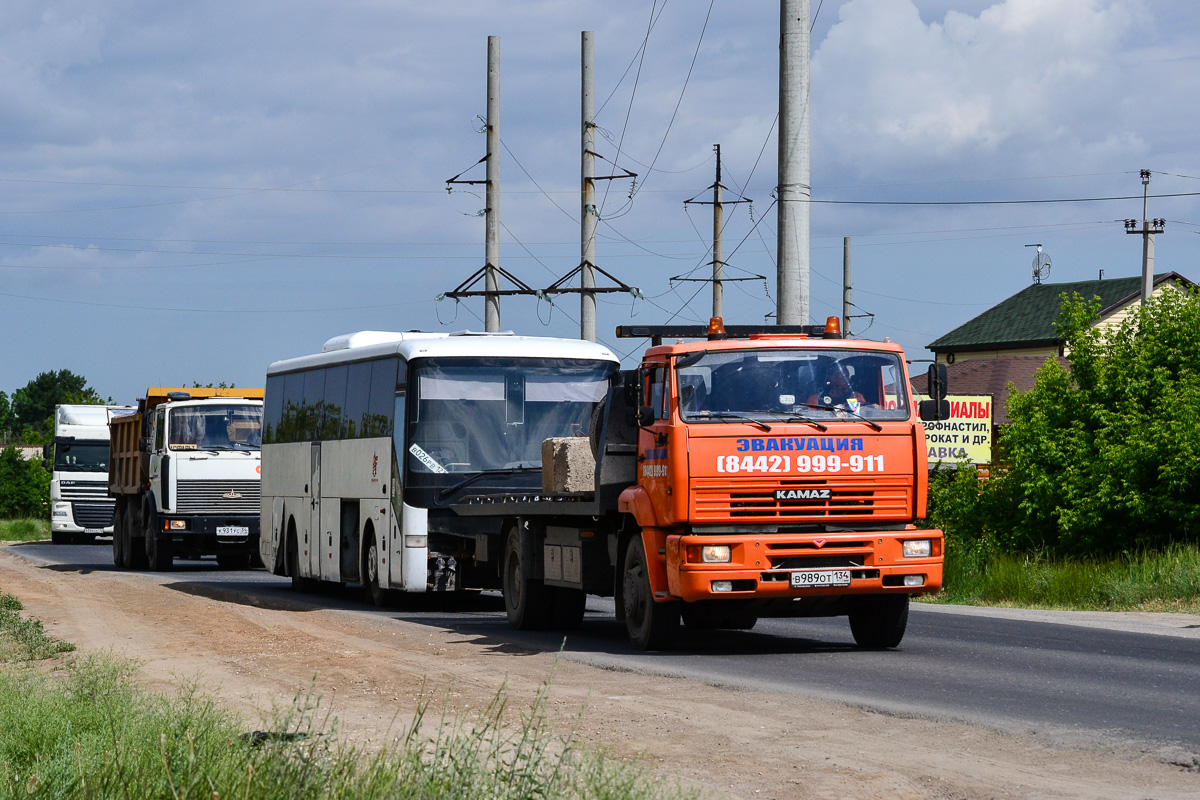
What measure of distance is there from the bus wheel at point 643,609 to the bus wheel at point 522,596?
219 cm

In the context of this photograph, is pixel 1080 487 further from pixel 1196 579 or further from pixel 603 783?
pixel 603 783

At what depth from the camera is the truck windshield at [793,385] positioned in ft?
44.2

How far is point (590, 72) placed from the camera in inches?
1401

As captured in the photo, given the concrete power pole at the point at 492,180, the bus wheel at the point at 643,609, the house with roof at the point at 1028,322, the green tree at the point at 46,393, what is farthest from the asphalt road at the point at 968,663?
the green tree at the point at 46,393

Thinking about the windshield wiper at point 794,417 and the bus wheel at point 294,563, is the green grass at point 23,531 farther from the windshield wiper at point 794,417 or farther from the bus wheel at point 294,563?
the windshield wiper at point 794,417

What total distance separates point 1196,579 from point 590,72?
1925 cm

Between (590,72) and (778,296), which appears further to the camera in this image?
(590,72)

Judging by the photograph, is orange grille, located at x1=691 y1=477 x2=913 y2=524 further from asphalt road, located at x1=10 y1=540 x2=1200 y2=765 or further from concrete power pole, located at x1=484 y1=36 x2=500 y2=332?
concrete power pole, located at x1=484 y1=36 x2=500 y2=332

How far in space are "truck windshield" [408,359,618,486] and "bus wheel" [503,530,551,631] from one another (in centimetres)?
203

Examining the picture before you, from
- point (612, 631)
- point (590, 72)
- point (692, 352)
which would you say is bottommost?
point (612, 631)

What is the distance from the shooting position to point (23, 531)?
59.0 metres

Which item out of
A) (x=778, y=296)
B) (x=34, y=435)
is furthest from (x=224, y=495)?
(x=34, y=435)

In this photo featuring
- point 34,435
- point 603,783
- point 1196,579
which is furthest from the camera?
point 34,435

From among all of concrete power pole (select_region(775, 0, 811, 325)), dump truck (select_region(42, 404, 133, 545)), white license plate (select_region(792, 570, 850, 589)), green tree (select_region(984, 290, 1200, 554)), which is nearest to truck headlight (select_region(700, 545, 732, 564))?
white license plate (select_region(792, 570, 850, 589))
